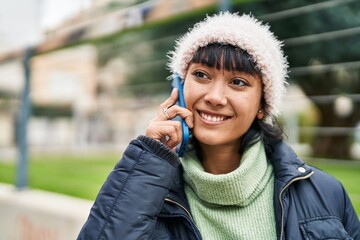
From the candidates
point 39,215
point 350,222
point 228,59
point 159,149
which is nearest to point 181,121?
point 159,149

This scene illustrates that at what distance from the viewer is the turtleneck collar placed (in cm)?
180

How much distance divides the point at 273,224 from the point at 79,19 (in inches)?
147

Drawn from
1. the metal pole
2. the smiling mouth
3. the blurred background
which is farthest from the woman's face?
the metal pole

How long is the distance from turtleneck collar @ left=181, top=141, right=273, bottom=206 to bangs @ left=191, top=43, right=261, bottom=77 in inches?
12.0

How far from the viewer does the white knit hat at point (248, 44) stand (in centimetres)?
179

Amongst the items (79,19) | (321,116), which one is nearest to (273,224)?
(79,19)

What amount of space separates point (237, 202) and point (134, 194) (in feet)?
1.27

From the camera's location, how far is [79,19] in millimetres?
5004

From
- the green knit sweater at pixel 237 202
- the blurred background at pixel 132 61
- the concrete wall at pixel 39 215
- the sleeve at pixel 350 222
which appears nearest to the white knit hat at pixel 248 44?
the green knit sweater at pixel 237 202

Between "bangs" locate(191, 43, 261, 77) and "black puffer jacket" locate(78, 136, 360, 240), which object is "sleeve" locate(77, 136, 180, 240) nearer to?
"black puffer jacket" locate(78, 136, 360, 240)

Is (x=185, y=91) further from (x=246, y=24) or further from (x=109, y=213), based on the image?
(x=109, y=213)

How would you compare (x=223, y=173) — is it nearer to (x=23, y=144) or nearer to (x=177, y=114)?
(x=177, y=114)

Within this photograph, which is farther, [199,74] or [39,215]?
[39,215]

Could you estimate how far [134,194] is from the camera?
1.66 m
